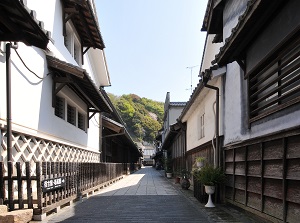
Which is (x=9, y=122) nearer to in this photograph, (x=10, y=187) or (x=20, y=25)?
(x=10, y=187)

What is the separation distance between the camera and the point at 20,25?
207 inches

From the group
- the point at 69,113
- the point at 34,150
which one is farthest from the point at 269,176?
the point at 69,113

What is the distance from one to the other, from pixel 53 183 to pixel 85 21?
29.1 ft

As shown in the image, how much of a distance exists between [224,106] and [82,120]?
9203 mm

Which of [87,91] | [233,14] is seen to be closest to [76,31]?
[87,91]

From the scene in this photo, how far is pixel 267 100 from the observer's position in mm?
7188

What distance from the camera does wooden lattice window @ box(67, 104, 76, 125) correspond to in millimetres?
14391

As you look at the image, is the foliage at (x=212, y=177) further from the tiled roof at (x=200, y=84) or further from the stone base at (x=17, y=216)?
the stone base at (x=17, y=216)

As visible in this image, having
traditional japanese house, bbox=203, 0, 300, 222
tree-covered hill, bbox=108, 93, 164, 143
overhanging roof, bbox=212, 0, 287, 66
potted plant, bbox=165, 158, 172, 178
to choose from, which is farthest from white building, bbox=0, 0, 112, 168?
tree-covered hill, bbox=108, 93, 164, 143

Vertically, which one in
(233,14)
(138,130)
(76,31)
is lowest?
(138,130)

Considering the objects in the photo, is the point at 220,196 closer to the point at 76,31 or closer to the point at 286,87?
the point at 286,87

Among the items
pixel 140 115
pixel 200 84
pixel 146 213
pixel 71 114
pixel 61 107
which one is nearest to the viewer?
pixel 146 213

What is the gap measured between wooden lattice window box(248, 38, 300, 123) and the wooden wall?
0.65 m

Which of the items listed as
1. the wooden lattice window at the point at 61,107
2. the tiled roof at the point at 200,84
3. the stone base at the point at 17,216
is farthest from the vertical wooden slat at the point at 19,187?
the wooden lattice window at the point at 61,107
